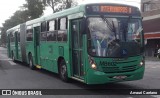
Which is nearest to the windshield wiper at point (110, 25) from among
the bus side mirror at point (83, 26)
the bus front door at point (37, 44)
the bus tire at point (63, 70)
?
the bus side mirror at point (83, 26)

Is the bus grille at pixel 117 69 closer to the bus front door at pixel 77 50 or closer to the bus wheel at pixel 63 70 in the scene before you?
the bus front door at pixel 77 50

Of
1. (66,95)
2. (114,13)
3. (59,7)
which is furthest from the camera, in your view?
(59,7)

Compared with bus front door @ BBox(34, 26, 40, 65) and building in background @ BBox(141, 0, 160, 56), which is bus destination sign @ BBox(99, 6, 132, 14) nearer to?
bus front door @ BBox(34, 26, 40, 65)

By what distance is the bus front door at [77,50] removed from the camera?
471 inches

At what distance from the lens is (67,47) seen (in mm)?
13164

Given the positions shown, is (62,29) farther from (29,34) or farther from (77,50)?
(29,34)

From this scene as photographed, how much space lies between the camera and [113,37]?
446 inches

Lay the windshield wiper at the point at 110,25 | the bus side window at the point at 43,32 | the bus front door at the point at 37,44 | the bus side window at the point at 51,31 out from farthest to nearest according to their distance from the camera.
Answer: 1. the bus front door at the point at 37,44
2. the bus side window at the point at 43,32
3. the bus side window at the point at 51,31
4. the windshield wiper at the point at 110,25

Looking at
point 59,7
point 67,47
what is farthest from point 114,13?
point 59,7

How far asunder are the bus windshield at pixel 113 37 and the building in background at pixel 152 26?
32574mm

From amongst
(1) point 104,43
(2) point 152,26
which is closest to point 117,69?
(1) point 104,43

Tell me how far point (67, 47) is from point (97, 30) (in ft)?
7.42

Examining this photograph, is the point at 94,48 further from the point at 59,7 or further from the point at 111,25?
the point at 59,7

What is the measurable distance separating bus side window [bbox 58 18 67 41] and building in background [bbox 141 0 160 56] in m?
30.8
